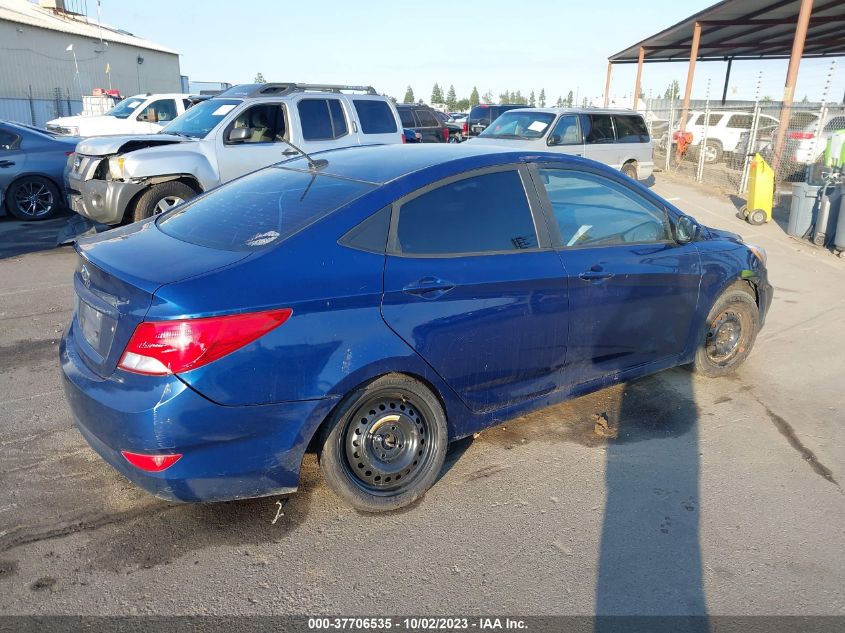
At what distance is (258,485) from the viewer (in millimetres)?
2924

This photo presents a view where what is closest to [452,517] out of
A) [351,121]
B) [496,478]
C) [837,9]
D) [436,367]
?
[496,478]

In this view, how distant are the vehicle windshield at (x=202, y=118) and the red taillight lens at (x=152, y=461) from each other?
23.7ft

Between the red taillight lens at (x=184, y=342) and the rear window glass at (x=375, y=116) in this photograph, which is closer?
the red taillight lens at (x=184, y=342)

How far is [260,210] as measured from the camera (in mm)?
3434

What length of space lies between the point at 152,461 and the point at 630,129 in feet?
46.8

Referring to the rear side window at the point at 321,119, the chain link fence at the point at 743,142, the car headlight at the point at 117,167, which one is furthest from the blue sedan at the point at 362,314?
the chain link fence at the point at 743,142

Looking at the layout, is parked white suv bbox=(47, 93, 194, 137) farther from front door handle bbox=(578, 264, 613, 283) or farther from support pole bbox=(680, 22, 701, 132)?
support pole bbox=(680, 22, 701, 132)

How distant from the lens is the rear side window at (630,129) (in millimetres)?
14492

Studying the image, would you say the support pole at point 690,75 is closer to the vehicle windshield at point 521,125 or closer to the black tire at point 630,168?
the black tire at point 630,168

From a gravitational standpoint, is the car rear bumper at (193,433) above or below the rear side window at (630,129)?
below

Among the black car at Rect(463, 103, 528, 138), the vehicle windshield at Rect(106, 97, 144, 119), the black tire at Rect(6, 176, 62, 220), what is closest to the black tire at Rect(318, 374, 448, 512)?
the black tire at Rect(6, 176, 62, 220)

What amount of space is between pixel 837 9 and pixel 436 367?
23039 millimetres

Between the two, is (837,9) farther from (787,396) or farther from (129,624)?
(129,624)

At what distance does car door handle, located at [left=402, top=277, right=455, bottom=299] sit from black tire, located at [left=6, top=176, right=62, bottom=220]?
9.93 m
